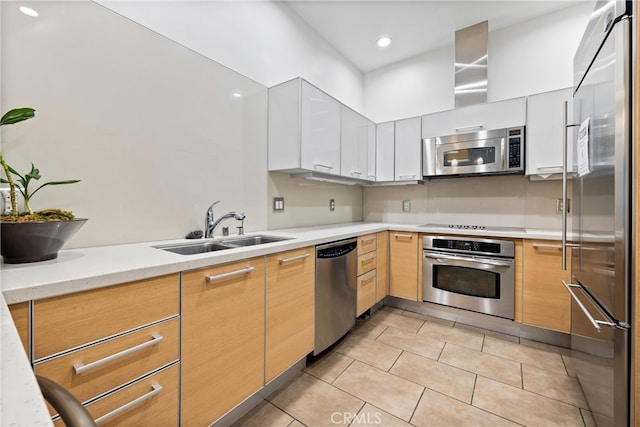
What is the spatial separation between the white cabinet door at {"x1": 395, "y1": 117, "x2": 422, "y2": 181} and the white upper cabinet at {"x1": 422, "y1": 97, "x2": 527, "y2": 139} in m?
0.10

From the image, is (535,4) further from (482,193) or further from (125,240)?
(125,240)

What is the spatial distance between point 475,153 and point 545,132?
542mm

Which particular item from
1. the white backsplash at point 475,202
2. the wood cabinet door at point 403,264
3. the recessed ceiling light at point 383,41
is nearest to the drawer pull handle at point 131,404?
the wood cabinet door at point 403,264

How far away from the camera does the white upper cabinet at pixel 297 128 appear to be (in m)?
2.18

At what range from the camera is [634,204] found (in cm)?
96

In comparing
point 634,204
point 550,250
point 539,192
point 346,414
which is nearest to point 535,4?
point 539,192

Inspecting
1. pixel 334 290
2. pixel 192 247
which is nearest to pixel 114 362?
pixel 192 247

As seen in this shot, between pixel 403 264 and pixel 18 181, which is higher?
pixel 18 181

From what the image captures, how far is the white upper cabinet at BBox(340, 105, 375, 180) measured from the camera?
2719 millimetres

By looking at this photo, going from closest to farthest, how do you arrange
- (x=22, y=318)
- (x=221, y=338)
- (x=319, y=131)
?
(x=22, y=318)
(x=221, y=338)
(x=319, y=131)

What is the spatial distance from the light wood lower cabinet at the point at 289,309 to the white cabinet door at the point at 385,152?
1.78m

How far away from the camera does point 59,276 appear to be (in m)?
0.84

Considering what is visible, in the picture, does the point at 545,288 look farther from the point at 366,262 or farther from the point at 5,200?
the point at 5,200

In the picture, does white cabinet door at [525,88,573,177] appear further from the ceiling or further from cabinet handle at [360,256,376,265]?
cabinet handle at [360,256,376,265]
